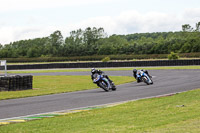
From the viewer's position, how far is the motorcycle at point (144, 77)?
75.2 feet

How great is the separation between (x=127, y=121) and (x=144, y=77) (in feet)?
45.0

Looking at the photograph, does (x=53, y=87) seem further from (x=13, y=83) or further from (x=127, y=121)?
(x=127, y=121)

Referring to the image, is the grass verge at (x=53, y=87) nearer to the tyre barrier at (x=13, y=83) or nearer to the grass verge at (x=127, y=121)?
the tyre barrier at (x=13, y=83)

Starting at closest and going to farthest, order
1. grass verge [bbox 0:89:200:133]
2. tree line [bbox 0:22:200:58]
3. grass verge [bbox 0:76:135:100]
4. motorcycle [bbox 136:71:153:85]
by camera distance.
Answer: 1. grass verge [bbox 0:89:200:133]
2. grass verge [bbox 0:76:135:100]
3. motorcycle [bbox 136:71:153:85]
4. tree line [bbox 0:22:200:58]

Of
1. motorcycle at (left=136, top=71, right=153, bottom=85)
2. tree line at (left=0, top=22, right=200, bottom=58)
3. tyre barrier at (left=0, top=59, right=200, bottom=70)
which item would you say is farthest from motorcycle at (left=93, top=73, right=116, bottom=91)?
tree line at (left=0, top=22, right=200, bottom=58)

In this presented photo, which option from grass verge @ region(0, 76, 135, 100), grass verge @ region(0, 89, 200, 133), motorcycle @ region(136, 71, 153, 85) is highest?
Result: motorcycle @ region(136, 71, 153, 85)

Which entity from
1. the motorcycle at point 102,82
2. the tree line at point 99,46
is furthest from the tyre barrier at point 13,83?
the tree line at point 99,46

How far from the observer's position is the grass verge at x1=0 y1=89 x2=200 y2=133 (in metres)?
8.34

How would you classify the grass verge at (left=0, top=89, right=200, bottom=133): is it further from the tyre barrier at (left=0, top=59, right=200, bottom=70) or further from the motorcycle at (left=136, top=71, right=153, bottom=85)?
the tyre barrier at (left=0, top=59, right=200, bottom=70)

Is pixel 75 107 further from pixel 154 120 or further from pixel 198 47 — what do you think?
pixel 198 47

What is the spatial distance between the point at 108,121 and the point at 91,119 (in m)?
0.74

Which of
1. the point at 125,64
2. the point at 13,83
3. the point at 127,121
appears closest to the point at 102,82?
the point at 13,83

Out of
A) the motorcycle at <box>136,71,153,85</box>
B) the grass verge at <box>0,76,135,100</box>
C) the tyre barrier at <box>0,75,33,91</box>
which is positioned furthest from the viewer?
the motorcycle at <box>136,71,153,85</box>

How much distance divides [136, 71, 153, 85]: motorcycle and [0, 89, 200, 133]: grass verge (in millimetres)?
10369
